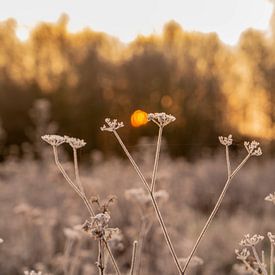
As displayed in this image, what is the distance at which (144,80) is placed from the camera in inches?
980

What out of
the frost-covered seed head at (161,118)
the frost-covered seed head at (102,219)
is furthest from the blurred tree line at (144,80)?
the frost-covered seed head at (102,219)

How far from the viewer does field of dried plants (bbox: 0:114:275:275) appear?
3557 mm

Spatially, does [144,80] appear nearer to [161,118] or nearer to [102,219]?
[161,118]

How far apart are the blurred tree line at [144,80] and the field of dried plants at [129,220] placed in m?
8.36

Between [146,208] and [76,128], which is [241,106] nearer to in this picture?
[76,128]

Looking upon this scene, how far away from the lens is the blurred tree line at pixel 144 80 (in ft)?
77.3

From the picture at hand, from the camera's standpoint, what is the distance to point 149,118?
1917mm

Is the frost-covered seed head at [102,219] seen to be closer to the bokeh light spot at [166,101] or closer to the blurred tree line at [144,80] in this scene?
the blurred tree line at [144,80]

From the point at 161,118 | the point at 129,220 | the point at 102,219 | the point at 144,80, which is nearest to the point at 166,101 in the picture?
the point at 144,80

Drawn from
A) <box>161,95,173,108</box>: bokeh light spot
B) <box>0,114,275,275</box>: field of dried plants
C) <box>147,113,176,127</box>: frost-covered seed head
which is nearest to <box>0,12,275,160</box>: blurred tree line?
<box>161,95,173,108</box>: bokeh light spot

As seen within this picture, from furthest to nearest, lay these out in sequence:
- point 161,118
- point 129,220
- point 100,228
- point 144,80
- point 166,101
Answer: point 166,101, point 144,80, point 129,220, point 161,118, point 100,228

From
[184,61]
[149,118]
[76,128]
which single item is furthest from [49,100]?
[149,118]

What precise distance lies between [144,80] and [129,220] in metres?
16.4

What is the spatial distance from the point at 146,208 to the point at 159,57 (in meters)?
21.6
